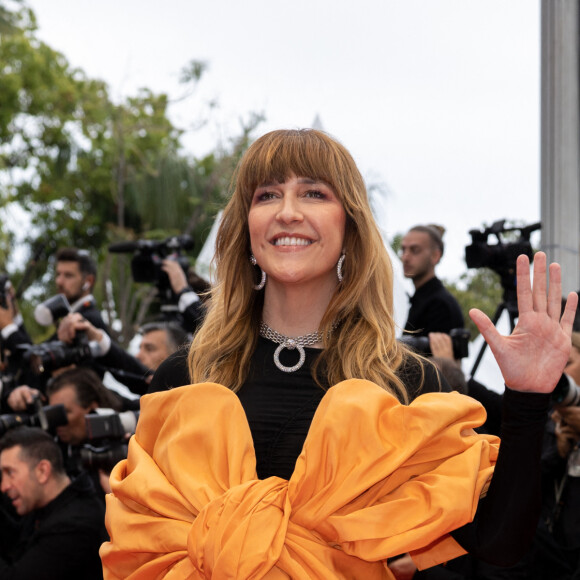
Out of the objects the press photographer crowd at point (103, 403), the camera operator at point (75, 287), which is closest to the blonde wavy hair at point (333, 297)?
the press photographer crowd at point (103, 403)

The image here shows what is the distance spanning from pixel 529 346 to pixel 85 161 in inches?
689

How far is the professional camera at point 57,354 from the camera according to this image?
15.7ft

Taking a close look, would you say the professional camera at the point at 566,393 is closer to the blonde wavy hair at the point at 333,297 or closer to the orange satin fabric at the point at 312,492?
the blonde wavy hair at the point at 333,297

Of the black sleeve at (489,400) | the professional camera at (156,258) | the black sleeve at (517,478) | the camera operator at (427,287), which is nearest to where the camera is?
the black sleeve at (517,478)

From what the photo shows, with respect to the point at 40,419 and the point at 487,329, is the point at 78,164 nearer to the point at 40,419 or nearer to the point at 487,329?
the point at 40,419

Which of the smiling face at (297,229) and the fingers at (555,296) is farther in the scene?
the smiling face at (297,229)

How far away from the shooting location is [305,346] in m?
2.11

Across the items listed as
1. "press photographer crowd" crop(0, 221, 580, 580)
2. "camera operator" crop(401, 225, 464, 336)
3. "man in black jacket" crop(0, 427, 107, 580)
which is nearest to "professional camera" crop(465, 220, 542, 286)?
"press photographer crowd" crop(0, 221, 580, 580)

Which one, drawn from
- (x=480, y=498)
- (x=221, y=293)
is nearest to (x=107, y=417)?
(x=221, y=293)

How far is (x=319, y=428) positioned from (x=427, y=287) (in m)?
3.40

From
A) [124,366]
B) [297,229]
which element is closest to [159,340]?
[124,366]

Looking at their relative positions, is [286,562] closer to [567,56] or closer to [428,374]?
[428,374]

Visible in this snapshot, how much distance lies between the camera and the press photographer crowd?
3672 mm

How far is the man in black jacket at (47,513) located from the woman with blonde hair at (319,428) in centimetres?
221
